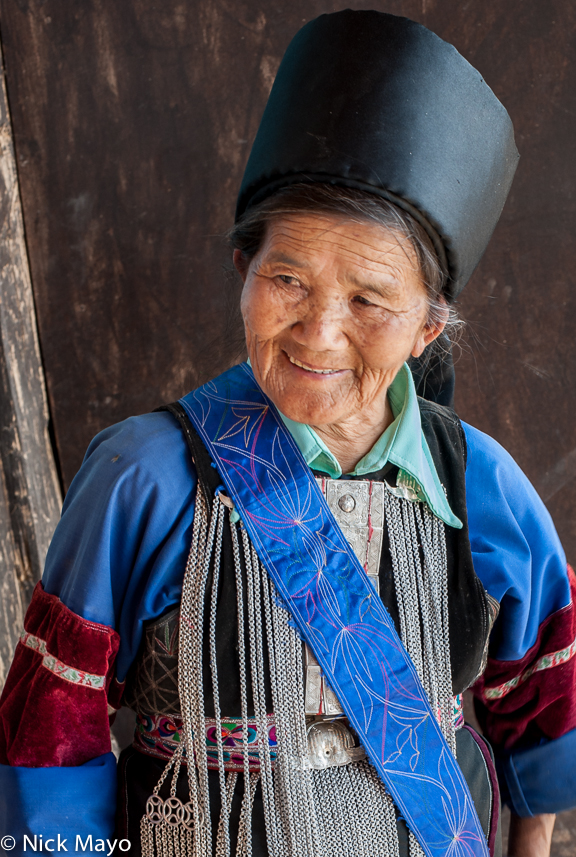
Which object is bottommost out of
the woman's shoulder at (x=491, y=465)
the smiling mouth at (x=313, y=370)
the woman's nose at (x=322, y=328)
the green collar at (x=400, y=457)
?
the woman's shoulder at (x=491, y=465)

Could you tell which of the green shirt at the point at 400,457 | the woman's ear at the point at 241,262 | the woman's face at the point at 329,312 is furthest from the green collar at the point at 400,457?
the woman's ear at the point at 241,262

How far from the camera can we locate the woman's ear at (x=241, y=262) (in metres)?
1.15

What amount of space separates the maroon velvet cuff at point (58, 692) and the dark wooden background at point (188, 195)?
566 millimetres

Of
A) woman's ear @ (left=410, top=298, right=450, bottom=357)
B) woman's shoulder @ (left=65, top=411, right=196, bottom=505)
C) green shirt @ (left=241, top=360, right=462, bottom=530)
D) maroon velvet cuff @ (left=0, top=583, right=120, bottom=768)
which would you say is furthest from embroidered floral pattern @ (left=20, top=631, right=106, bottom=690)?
woman's ear @ (left=410, top=298, right=450, bottom=357)

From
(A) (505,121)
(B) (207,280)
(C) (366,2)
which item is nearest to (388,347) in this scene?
(A) (505,121)

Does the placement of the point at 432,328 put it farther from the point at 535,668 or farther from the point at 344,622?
the point at 535,668

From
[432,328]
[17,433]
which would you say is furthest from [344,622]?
[17,433]

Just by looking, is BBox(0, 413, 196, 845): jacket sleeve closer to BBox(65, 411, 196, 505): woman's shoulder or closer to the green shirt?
BBox(65, 411, 196, 505): woman's shoulder

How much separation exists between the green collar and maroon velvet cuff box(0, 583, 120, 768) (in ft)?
1.36

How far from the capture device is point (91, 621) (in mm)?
1047

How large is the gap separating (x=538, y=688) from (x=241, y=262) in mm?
920

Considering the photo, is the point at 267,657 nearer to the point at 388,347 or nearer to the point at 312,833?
the point at 312,833

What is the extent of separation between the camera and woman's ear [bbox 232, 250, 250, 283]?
45.4 inches

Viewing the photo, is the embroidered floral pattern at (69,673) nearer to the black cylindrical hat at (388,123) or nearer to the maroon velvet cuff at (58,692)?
the maroon velvet cuff at (58,692)
